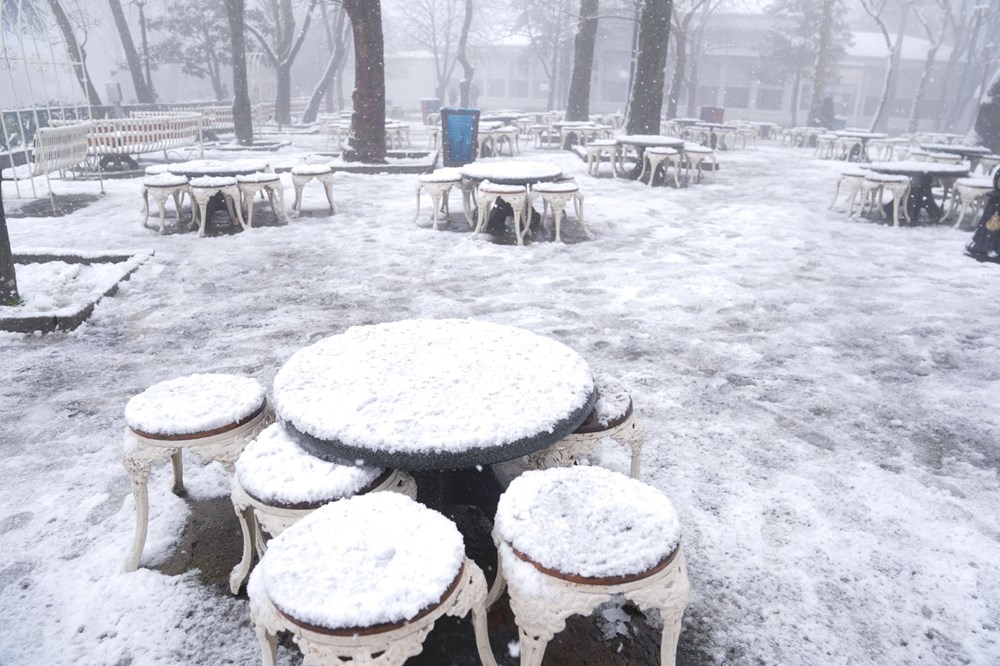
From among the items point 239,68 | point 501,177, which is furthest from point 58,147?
point 239,68

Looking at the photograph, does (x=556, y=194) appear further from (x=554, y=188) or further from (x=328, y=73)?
(x=328, y=73)

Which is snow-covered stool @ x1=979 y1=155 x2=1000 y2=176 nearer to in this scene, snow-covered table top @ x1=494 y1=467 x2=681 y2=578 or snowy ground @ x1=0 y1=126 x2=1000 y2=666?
snowy ground @ x1=0 y1=126 x2=1000 y2=666

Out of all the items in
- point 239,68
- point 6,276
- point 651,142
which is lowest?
point 6,276

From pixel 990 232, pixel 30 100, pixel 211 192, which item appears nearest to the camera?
pixel 990 232

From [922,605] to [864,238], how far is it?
736 centimetres

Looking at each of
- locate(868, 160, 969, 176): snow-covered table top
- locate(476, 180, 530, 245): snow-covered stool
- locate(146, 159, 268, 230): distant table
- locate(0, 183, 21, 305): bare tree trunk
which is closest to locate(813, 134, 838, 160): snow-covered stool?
locate(868, 160, 969, 176): snow-covered table top

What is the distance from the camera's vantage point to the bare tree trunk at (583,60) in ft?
59.2

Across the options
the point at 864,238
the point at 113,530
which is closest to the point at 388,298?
the point at 113,530

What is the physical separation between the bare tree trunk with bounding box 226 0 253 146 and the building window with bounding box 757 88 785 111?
33044mm

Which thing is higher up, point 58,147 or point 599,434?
point 58,147

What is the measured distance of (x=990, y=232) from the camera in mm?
7305

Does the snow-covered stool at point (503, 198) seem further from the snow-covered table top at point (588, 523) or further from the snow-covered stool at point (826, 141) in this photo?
the snow-covered stool at point (826, 141)

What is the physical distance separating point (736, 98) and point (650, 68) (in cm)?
3012

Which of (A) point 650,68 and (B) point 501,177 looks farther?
(A) point 650,68
